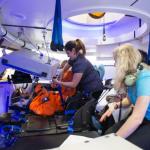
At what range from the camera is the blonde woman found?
145cm

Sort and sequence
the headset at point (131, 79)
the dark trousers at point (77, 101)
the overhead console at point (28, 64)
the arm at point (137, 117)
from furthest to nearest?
the dark trousers at point (77, 101) → the overhead console at point (28, 64) → the headset at point (131, 79) → the arm at point (137, 117)

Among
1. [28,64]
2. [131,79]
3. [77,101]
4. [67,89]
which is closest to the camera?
[131,79]

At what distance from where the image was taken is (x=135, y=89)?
1.62 metres

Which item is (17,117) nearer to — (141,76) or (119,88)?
(119,88)

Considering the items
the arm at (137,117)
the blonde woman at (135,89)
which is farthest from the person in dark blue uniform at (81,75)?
the arm at (137,117)

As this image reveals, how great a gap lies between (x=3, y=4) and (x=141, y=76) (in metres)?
1.61

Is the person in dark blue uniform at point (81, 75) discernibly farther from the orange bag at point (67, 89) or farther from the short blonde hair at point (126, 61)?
the short blonde hair at point (126, 61)

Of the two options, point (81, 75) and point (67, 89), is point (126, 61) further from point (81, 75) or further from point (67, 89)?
point (67, 89)

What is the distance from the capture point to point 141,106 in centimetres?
145

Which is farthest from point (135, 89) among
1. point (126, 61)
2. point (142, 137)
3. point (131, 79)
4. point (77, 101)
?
point (77, 101)

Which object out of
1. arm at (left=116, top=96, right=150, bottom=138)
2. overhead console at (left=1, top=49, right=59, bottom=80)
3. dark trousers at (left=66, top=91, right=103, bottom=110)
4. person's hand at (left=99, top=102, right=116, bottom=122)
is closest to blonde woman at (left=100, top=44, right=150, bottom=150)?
arm at (left=116, top=96, right=150, bottom=138)

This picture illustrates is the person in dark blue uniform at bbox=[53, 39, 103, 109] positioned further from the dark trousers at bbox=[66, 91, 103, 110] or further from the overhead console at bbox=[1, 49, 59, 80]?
the overhead console at bbox=[1, 49, 59, 80]

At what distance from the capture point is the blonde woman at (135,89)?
145 cm

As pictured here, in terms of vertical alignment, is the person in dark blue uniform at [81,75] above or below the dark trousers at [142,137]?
above
